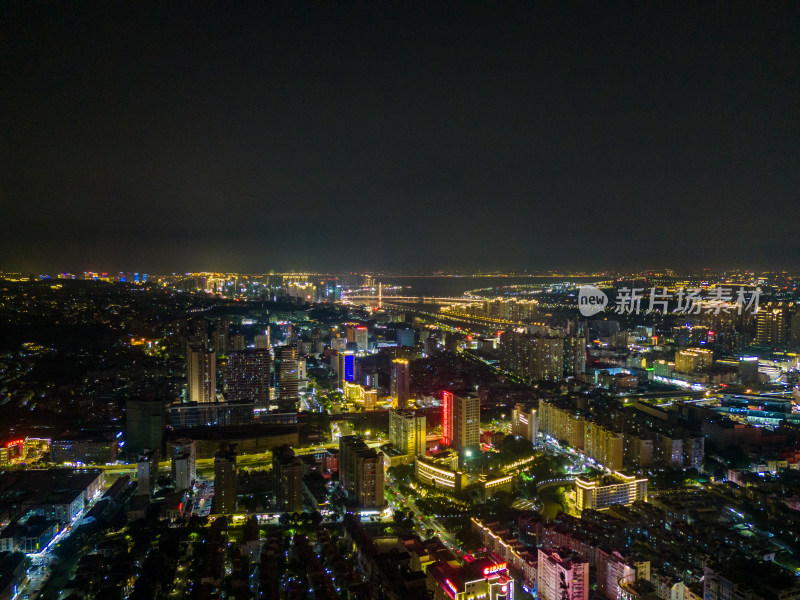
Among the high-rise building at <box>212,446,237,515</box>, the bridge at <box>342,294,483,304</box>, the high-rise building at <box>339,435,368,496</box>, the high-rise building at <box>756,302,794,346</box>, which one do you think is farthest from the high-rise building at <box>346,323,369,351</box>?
the bridge at <box>342,294,483,304</box>

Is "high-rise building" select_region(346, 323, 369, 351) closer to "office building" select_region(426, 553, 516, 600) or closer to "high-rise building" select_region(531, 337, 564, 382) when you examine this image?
"high-rise building" select_region(531, 337, 564, 382)

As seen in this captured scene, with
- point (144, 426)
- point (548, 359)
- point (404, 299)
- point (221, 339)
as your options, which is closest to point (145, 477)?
point (144, 426)

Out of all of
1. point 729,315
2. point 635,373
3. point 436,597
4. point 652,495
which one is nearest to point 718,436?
point 652,495

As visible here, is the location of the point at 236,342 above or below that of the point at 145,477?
above

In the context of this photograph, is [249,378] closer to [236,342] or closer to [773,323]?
[236,342]

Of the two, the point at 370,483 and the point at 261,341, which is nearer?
the point at 370,483

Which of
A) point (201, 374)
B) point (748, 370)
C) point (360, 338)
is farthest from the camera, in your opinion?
point (360, 338)
